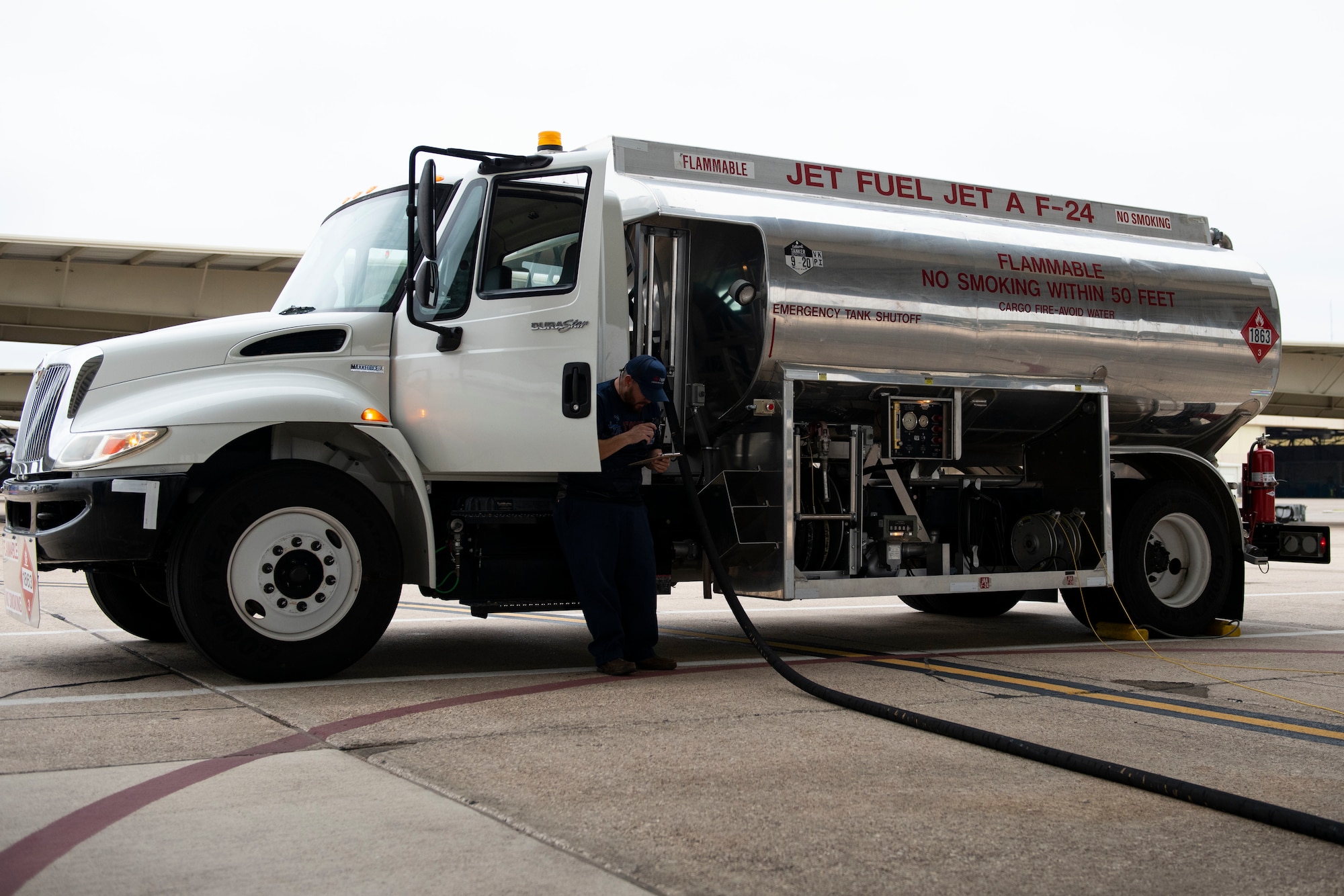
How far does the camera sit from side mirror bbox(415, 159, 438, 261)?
21.1ft

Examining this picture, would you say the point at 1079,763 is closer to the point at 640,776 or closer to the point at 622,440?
the point at 640,776

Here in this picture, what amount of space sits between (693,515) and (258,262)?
16234 millimetres

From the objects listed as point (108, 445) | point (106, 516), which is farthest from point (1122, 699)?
point (108, 445)

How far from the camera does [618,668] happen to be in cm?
694

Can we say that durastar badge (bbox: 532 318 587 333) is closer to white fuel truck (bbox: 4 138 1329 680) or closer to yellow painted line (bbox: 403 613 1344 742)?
white fuel truck (bbox: 4 138 1329 680)

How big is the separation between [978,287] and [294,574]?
5.00 m

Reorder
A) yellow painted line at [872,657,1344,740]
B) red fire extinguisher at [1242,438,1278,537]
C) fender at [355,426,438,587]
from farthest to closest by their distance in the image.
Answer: red fire extinguisher at [1242,438,1278,537], fender at [355,426,438,587], yellow painted line at [872,657,1344,740]

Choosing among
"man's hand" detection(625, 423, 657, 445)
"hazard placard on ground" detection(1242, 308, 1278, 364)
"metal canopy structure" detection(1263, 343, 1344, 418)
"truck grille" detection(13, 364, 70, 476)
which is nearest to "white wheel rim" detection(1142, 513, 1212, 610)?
"hazard placard on ground" detection(1242, 308, 1278, 364)

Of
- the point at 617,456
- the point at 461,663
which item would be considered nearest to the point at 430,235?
the point at 617,456

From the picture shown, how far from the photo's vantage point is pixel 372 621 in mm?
6602

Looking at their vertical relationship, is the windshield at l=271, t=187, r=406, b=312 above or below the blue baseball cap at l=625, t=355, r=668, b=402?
above

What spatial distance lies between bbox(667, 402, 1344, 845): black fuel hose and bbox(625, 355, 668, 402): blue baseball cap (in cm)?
140

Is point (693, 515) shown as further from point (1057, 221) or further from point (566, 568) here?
point (1057, 221)

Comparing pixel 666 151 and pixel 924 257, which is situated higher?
pixel 666 151
